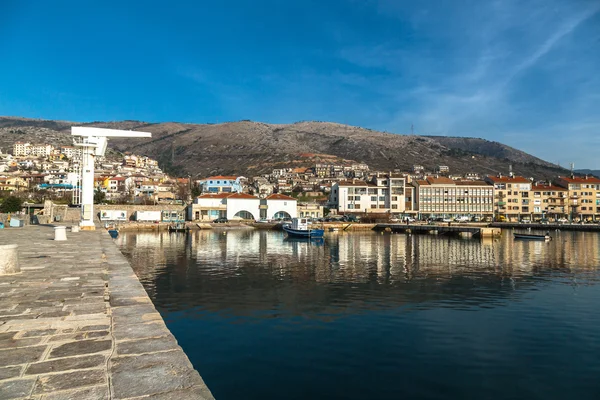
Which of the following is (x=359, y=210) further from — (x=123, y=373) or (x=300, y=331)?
(x=123, y=373)

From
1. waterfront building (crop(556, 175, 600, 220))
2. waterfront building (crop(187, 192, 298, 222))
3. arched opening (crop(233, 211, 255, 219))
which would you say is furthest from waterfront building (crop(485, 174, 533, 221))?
arched opening (crop(233, 211, 255, 219))

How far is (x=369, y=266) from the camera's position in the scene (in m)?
28.2

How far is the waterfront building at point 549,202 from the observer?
3821 inches

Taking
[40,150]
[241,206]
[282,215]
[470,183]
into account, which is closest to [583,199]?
[470,183]

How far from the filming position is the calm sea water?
912cm

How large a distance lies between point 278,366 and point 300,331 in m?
2.80

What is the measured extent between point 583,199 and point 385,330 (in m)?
A: 107

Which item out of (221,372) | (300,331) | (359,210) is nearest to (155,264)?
(300,331)

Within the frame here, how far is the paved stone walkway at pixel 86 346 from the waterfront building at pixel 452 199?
8832cm

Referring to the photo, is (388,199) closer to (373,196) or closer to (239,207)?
(373,196)

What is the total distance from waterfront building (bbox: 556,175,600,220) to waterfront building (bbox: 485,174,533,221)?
10.4 metres

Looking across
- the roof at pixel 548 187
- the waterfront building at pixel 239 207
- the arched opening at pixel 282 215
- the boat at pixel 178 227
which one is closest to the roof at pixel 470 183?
the roof at pixel 548 187

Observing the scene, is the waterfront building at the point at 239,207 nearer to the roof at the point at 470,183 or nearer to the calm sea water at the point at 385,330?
the roof at the point at 470,183

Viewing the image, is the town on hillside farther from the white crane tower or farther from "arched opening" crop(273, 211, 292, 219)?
the white crane tower
